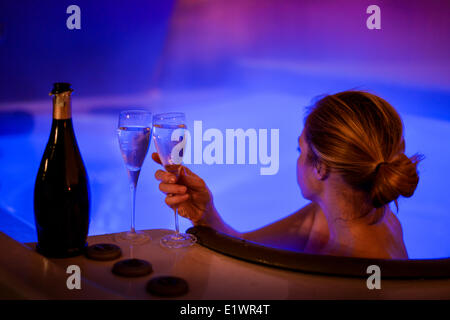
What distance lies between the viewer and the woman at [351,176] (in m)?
1.09

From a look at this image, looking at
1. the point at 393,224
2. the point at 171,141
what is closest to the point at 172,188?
the point at 171,141

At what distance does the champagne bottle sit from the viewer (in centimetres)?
79

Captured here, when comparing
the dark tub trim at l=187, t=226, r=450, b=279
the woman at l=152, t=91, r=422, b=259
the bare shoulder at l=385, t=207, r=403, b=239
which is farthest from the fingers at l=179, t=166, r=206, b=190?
the bare shoulder at l=385, t=207, r=403, b=239

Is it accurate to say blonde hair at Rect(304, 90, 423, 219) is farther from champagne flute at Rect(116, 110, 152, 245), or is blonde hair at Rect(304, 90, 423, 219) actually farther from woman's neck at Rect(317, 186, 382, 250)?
champagne flute at Rect(116, 110, 152, 245)

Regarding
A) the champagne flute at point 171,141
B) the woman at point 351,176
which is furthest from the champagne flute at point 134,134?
the woman at point 351,176

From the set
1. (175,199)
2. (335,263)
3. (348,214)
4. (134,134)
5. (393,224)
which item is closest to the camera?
(335,263)

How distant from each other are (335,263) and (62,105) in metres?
0.62

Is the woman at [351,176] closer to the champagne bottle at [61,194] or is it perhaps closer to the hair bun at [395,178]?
the hair bun at [395,178]

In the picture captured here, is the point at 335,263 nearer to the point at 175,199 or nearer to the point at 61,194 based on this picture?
the point at 175,199

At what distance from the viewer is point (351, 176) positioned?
116 cm

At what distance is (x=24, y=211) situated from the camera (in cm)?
286

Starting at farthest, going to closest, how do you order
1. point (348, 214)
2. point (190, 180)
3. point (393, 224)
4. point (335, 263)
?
point (393, 224)
point (348, 214)
point (190, 180)
point (335, 263)

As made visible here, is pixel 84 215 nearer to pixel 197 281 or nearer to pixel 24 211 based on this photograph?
pixel 197 281

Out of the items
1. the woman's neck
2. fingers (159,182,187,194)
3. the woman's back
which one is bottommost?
the woman's back
